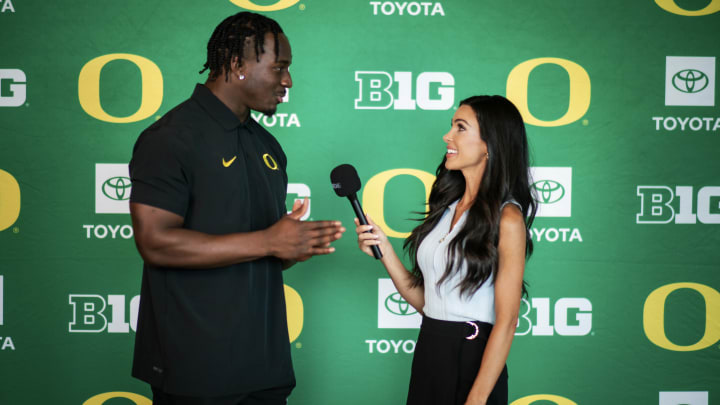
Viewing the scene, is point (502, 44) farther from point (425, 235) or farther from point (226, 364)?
point (226, 364)

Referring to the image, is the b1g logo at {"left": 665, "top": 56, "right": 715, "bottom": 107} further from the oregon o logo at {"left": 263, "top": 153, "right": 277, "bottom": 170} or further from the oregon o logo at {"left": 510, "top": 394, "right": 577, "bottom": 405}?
the oregon o logo at {"left": 263, "top": 153, "right": 277, "bottom": 170}

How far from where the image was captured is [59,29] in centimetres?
220

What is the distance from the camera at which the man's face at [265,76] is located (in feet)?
4.33

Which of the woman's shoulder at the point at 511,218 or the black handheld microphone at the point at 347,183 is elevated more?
the black handheld microphone at the point at 347,183

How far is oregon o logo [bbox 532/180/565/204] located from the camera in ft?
7.60

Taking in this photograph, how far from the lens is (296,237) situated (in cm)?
118

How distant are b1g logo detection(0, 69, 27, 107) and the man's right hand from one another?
163cm

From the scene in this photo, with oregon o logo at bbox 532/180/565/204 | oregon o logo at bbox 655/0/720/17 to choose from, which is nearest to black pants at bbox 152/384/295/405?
oregon o logo at bbox 532/180/565/204

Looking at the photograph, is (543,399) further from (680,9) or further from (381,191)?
(680,9)

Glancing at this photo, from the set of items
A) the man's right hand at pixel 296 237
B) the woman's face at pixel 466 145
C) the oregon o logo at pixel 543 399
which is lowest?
the oregon o logo at pixel 543 399

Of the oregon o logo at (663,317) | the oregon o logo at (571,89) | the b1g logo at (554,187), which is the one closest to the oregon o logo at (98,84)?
the oregon o logo at (571,89)

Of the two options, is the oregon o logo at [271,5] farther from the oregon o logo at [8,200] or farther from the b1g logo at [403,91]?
the oregon o logo at [8,200]

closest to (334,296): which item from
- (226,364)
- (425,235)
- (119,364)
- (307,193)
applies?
(307,193)

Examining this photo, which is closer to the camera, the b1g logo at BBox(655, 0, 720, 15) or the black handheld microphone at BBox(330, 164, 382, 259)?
the black handheld microphone at BBox(330, 164, 382, 259)
